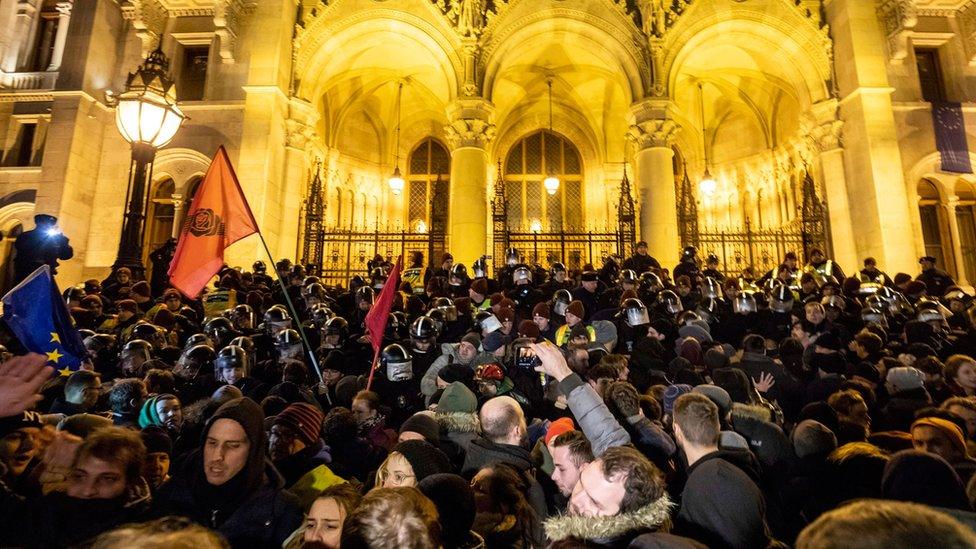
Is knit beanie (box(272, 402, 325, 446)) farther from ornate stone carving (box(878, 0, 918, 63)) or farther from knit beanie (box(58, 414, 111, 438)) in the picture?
ornate stone carving (box(878, 0, 918, 63))

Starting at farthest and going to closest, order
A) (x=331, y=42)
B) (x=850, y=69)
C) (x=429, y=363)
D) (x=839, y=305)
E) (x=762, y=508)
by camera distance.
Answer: (x=331, y=42)
(x=850, y=69)
(x=839, y=305)
(x=429, y=363)
(x=762, y=508)

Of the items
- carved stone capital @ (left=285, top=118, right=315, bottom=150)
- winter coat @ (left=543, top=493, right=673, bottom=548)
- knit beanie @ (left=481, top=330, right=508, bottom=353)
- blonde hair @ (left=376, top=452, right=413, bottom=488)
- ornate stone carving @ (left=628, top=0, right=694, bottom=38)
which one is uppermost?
ornate stone carving @ (left=628, top=0, right=694, bottom=38)

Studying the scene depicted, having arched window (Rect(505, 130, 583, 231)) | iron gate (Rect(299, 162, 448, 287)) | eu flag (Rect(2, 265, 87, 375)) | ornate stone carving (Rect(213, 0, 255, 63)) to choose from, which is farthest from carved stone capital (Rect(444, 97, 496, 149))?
eu flag (Rect(2, 265, 87, 375))

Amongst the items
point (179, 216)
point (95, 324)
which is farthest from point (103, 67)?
point (95, 324)

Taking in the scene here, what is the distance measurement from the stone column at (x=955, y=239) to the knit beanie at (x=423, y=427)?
65.1 ft

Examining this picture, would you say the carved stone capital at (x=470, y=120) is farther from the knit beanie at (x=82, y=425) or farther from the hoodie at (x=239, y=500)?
the hoodie at (x=239, y=500)

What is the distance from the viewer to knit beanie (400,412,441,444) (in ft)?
12.4

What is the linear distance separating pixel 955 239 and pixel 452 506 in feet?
68.8

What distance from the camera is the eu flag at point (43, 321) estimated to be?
5.29 m

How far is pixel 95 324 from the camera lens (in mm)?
8820

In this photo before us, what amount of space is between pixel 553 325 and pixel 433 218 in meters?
8.36

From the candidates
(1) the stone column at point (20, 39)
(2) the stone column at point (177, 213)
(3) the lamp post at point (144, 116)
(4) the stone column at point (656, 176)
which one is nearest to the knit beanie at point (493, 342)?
(3) the lamp post at point (144, 116)

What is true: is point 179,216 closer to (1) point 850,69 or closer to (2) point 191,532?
(2) point 191,532

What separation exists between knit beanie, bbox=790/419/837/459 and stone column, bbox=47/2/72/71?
22.6 m
